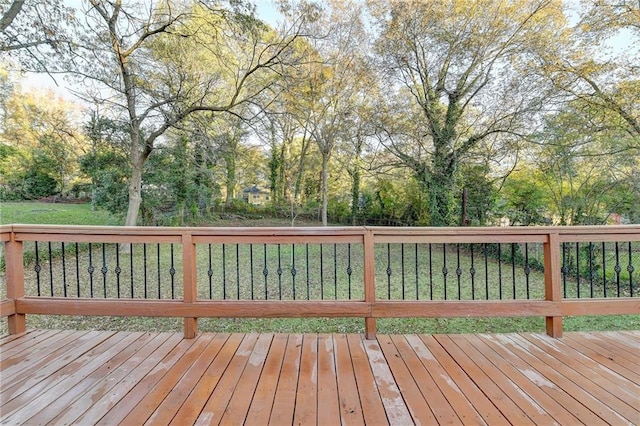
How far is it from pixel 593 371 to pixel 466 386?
88cm

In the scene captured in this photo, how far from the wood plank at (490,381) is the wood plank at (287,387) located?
104 cm

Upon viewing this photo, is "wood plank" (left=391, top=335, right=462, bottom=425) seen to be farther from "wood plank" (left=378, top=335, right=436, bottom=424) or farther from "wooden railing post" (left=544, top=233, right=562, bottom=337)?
"wooden railing post" (left=544, top=233, right=562, bottom=337)

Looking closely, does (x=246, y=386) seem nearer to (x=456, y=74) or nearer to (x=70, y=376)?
(x=70, y=376)

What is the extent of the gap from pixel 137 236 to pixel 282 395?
166 cm

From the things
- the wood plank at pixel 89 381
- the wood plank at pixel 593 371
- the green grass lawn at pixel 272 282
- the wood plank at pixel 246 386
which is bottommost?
the green grass lawn at pixel 272 282

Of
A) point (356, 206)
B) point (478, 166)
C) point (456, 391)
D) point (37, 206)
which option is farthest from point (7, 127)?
point (478, 166)

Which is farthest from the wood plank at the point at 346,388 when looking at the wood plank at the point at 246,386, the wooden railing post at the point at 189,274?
the wooden railing post at the point at 189,274

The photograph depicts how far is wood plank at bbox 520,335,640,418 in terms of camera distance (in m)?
1.56

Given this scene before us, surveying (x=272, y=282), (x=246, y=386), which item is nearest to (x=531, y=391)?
(x=246, y=386)

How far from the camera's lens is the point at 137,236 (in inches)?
91.4

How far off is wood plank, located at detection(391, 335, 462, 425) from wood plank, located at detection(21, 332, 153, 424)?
1.81 metres

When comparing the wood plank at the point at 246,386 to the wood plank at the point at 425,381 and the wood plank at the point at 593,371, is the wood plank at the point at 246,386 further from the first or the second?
the wood plank at the point at 593,371

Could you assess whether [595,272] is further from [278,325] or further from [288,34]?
[288,34]

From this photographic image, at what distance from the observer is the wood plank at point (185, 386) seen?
1400 mm
